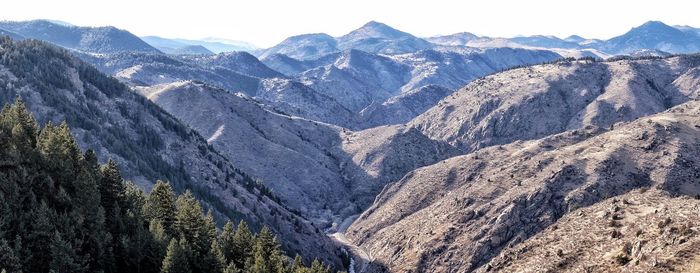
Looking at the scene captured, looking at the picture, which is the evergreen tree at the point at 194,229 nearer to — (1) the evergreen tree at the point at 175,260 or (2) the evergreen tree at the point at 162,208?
(2) the evergreen tree at the point at 162,208

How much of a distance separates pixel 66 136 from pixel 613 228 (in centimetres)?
6259

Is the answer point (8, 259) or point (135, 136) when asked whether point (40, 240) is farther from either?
point (135, 136)

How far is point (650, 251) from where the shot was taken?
51.5 m

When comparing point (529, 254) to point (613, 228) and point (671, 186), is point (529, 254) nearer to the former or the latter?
point (613, 228)

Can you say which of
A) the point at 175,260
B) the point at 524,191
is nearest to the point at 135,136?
the point at 524,191

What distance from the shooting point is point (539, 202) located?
11600 centimetres

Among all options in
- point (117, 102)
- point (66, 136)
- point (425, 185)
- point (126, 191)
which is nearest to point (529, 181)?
point (425, 185)

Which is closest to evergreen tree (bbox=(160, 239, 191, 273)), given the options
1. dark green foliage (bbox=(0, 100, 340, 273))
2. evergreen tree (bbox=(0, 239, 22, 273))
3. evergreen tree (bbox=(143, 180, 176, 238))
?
dark green foliage (bbox=(0, 100, 340, 273))

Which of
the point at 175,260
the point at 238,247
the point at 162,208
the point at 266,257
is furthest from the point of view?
the point at 238,247

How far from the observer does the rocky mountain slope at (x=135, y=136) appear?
442ft

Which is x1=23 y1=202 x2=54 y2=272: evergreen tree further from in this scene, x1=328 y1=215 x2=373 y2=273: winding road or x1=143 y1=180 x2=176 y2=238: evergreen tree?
x1=328 y1=215 x2=373 y2=273: winding road

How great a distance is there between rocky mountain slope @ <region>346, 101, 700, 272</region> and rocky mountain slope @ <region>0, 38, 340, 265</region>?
2376cm

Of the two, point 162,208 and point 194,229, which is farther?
point 162,208

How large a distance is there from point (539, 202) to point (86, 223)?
90816 millimetres
